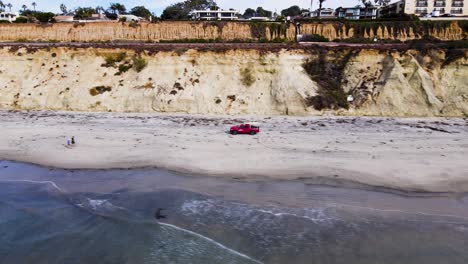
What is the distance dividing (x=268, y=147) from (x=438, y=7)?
278 feet

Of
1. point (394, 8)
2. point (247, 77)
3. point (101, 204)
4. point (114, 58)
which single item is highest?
point (394, 8)

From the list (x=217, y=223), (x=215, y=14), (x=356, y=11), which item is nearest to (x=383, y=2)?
(x=356, y=11)

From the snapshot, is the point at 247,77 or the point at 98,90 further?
the point at 98,90

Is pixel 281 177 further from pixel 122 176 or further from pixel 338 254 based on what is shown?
pixel 122 176

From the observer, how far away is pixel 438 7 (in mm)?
90312

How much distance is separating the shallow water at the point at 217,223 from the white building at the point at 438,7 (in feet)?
280

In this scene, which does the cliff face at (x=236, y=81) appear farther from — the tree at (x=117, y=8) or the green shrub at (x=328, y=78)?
the tree at (x=117, y=8)

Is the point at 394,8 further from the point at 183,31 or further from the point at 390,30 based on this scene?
the point at 183,31

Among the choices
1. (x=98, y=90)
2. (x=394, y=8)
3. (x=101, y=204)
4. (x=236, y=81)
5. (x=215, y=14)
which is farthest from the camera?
(x=215, y=14)

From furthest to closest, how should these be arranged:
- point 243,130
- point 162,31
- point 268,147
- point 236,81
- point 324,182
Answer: point 162,31, point 236,81, point 243,130, point 268,147, point 324,182

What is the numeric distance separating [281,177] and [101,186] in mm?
9947

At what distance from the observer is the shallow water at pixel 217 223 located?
14219 mm

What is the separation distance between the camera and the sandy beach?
21.8m

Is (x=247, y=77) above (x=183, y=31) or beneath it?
beneath
